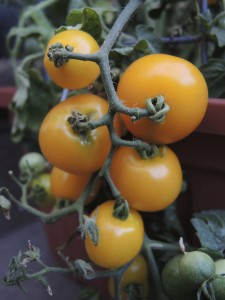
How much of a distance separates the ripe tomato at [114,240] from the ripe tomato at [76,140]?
0.05 meters

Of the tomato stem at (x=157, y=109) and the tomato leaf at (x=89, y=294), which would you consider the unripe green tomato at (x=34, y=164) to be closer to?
the tomato leaf at (x=89, y=294)

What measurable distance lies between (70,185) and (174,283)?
16 cm

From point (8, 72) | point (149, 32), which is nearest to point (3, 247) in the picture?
point (149, 32)

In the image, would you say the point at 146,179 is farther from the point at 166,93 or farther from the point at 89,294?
the point at 89,294

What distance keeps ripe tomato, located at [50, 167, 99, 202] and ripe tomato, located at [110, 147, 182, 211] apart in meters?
0.06

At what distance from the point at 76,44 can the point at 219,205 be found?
259 mm

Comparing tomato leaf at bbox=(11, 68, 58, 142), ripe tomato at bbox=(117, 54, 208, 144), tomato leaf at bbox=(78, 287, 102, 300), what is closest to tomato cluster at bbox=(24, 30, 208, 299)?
ripe tomato at bbox=(117, 54, 208, 144)

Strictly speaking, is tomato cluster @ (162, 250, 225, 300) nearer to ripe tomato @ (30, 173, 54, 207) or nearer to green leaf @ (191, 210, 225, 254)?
green leaf @ (191, 210, 225, 254)

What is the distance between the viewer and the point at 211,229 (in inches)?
17.5

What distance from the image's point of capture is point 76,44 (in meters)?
0.40

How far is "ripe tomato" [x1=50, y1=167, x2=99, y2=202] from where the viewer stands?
Answer: 490 mm

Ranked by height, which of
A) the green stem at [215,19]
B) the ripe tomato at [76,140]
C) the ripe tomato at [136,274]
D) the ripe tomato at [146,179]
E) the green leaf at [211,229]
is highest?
the green stem at [215,19]

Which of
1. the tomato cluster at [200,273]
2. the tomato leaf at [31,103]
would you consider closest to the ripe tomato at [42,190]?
the tomato leaf at [31,103]

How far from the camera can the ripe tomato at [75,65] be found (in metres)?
0.39
